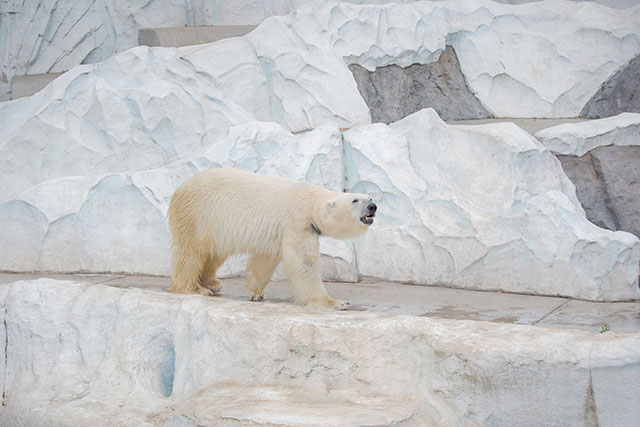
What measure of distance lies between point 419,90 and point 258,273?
5719mm

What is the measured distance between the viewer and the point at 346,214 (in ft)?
15.6

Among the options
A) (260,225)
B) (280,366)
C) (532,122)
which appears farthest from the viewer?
(532,122)

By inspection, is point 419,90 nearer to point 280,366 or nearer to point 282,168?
point 282,168

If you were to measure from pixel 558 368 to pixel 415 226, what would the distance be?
3.26 metres

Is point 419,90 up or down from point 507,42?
down

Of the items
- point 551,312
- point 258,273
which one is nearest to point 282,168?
point 258,273

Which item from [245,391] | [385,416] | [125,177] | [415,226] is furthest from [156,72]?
[385,416]

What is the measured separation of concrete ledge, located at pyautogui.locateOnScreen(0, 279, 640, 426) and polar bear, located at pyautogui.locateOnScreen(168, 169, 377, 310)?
22.7 inches

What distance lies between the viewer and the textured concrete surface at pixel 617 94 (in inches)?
374

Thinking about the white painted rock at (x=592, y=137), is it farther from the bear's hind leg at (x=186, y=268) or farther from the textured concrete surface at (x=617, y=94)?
the bear's hind leg at (x=186, y=268)

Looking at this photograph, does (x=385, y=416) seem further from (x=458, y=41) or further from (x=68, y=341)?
(x=458, y=41)

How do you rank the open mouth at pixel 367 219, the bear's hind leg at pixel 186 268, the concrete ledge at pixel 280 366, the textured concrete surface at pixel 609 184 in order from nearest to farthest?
the concrete ledge at pixel 280 366 < the open mouth at pixel 367 219 < the bear's hind leg at pixel 186 268 < the textured concrete surface at pixel 609 184

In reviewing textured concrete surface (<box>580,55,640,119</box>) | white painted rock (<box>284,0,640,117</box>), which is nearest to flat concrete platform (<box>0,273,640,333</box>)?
white painted rock (<box>284,0,640,117</box>)

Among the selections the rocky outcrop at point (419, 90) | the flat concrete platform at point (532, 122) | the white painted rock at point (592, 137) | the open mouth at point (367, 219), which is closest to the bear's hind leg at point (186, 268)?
the open mouth at point (367, 219)
